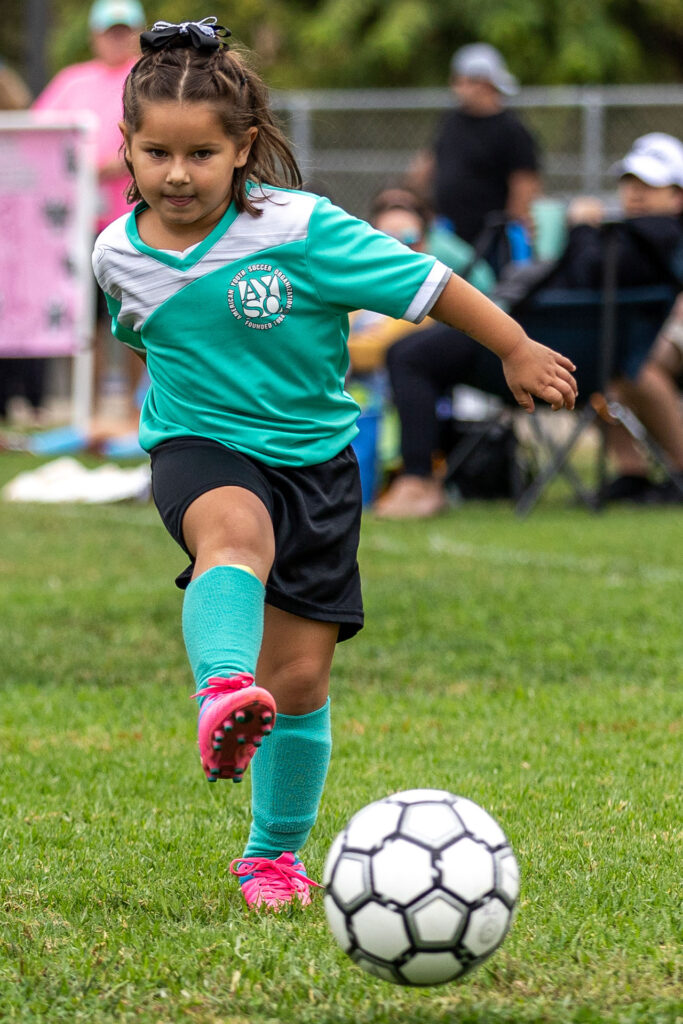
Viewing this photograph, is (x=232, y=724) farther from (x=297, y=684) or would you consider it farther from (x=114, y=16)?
(x=114, y=16)

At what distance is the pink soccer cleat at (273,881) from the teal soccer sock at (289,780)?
0.04m

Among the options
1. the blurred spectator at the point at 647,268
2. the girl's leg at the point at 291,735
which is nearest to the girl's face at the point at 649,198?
the blurred spectator at the point at 647,268

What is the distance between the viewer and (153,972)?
2.48 metres

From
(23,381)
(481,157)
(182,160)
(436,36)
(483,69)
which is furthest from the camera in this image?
(436,36)

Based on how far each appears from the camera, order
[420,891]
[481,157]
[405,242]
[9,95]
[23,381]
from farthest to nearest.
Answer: [23,381]
[9,95]
[481,157]
[405,242]
[420,891]

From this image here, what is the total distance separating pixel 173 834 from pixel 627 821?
0.98 m

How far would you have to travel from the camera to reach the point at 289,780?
9.73 feet

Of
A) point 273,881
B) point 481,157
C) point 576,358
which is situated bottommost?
point 576,358

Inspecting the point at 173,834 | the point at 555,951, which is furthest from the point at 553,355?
the point at 173,834

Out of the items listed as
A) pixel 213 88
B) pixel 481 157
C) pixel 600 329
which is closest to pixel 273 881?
pixel 213 88

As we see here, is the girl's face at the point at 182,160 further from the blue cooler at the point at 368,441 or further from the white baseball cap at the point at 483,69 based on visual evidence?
the white baseball cap at the point at 483,69

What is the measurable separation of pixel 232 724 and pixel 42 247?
9310 mm

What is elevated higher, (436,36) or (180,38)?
(180,38)

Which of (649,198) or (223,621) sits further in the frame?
(649,198)
